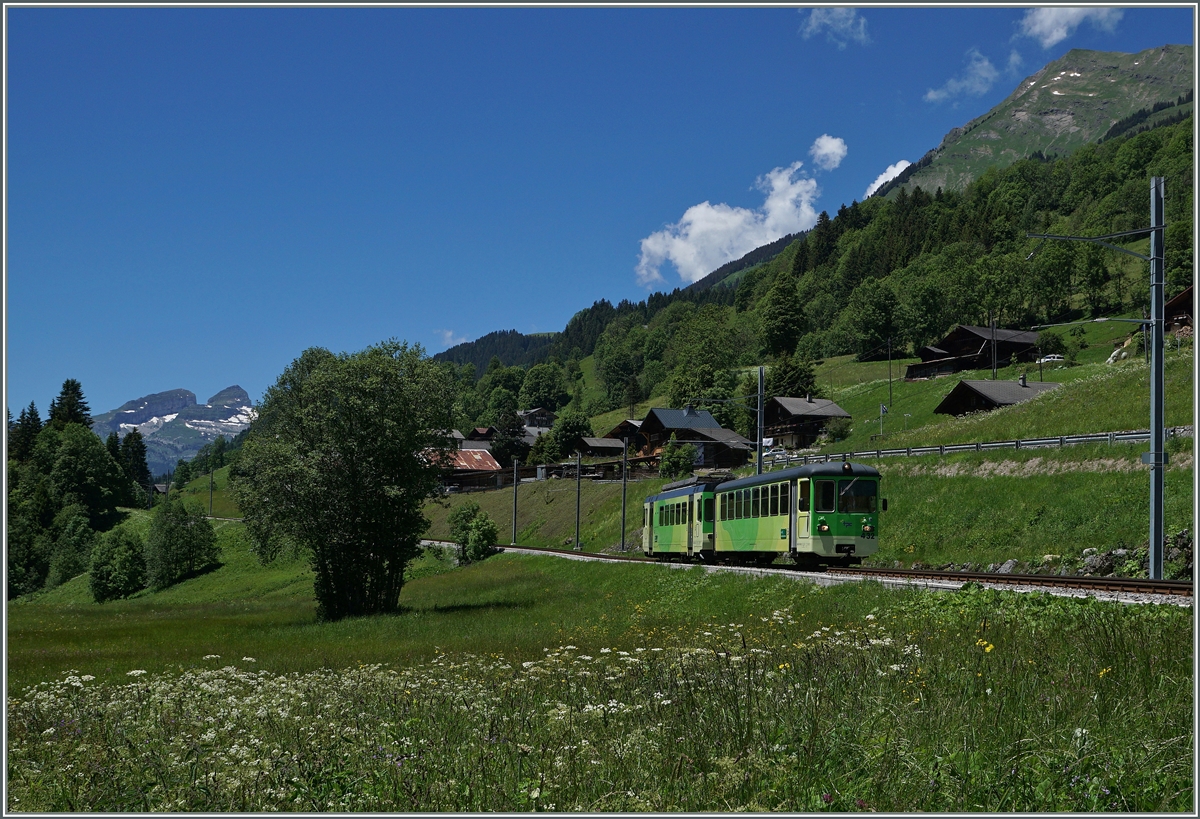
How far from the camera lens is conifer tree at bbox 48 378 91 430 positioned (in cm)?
15775

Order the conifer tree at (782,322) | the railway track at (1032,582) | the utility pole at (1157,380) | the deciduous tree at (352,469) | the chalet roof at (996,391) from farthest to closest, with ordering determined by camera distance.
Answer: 1. the conifer tree at (782,322)
2. the chalet roof at (996,391)
3. the deciduous tree at (352,469)
4. the utility pole at (1157,380)
5. the railway track at (1032,582)

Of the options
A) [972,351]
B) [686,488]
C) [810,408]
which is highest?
[972,351]

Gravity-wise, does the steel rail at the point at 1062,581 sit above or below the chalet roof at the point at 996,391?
below

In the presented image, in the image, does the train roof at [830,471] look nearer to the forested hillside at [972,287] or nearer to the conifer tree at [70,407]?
the forested hillside at [972,287]

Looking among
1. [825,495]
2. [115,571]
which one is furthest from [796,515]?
[115,571]

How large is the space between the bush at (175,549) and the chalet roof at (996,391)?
245 feet

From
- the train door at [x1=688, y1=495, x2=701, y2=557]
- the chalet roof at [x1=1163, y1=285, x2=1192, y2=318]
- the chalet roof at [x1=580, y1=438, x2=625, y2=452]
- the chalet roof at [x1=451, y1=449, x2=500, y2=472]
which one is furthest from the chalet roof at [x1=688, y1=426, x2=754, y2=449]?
the train door at [x1=688, y1=495, x2=701, y2=557]

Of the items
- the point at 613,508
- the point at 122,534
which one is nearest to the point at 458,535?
the point at 613,508

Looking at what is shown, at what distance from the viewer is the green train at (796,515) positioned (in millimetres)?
26484

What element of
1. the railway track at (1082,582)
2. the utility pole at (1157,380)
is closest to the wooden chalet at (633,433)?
the railway track at (1082,582)

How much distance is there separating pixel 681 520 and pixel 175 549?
7295 centimetres

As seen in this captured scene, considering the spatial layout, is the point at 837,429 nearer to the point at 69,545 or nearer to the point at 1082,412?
the point at 1082,412

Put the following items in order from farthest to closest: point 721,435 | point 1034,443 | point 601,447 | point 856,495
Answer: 1. point 601,447
2. point 721,435
3. point 1034,443
4. point 856,495

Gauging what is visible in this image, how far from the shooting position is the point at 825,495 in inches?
1043
